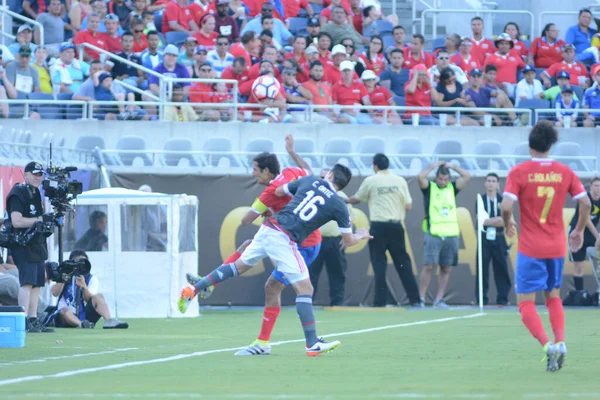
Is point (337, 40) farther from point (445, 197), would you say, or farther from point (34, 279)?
point (34, 279)

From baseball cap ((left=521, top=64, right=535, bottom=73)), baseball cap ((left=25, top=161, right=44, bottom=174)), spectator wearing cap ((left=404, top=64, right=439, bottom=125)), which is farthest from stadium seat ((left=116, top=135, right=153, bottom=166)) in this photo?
baseball cap ((left=521, top=64, right=535, bottom=73))

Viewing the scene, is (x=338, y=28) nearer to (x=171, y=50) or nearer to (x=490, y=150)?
(x=171, y=50)

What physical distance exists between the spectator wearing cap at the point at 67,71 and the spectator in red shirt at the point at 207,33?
3101mm

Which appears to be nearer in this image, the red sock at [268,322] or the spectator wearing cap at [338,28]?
the red sock at [268,322]

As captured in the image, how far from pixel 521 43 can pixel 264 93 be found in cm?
765

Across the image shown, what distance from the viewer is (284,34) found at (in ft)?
87.8

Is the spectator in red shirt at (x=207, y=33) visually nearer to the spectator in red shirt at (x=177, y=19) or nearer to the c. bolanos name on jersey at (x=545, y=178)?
the spectator in red shirt at (x=177, y=19)

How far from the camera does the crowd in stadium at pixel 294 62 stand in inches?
918

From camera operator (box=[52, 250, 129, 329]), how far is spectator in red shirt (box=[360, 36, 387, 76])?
37.6 ft

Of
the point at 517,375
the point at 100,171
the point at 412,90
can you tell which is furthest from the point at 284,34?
the point at 517,375

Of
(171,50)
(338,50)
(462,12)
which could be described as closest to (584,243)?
(338,50)

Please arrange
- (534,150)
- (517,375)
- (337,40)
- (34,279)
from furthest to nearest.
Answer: (337,40)
(34,279)
(534,150)
(517,375)

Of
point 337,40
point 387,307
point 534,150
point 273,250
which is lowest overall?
point 387,307

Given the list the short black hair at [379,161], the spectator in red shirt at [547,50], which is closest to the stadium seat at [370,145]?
the short black hair at [379,161]
